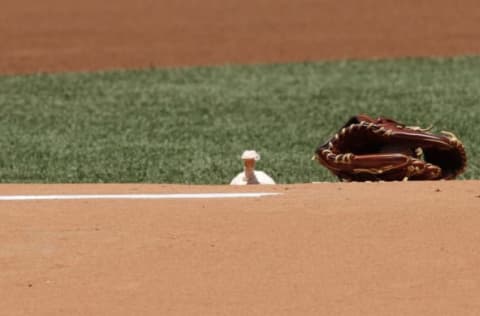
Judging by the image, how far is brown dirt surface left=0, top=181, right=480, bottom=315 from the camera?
430 cm

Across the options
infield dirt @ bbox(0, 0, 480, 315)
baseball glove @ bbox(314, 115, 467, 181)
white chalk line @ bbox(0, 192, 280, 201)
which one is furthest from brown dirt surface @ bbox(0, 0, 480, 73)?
infield dirt @ bbox(0, 0, 480, 315)

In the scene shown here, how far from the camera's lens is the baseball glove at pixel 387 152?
6234 millimetres

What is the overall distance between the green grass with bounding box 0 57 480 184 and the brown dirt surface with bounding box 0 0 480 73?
36.0 inches

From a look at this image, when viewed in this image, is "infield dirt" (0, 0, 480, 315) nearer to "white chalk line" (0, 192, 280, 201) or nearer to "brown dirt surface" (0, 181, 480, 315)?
"brown dirt surface" (0, 181, 480, 315)

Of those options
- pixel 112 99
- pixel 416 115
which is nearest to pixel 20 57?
pixel 112 99

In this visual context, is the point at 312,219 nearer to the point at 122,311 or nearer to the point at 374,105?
the point at 122,311

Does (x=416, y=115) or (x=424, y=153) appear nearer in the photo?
(x=424, y=153)

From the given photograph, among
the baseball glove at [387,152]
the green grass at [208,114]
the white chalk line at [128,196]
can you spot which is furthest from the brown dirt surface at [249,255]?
the green grass at [208,114]

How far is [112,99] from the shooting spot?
13.0 meters

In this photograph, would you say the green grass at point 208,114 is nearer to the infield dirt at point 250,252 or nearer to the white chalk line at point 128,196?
the white chalk line at point 128,196

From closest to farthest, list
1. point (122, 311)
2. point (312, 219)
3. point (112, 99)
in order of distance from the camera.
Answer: point (122, 311) < point (312, 219) < point (112, 99)

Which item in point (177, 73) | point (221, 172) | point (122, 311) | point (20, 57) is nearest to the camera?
point (122, 311)

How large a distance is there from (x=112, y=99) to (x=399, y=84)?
2907 millimetres

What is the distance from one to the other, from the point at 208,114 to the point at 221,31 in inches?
214
